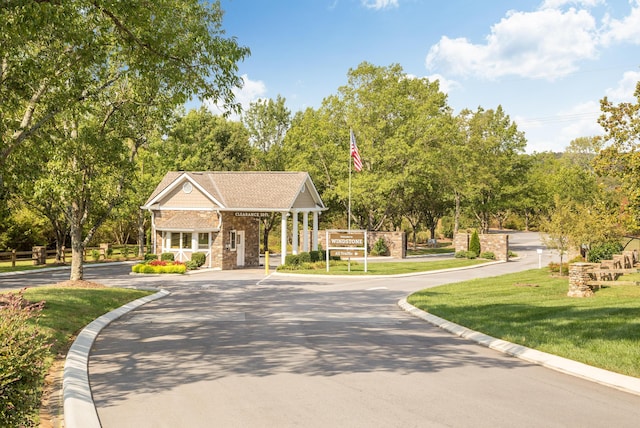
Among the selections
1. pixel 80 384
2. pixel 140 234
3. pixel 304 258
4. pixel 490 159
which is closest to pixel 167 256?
pixel 304 258

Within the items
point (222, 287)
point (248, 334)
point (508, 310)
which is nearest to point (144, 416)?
→ point (248, 334)

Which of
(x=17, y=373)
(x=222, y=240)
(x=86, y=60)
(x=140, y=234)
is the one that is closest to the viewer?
(x=17, y=373)

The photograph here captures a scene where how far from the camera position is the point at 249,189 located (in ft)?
125

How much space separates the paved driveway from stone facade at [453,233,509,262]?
3175 cm

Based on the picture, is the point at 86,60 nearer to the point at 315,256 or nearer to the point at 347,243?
the point at 347,243

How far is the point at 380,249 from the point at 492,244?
9.44m

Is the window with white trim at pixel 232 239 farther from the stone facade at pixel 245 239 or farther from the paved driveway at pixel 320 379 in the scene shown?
the paved driveway at pixel 320 379

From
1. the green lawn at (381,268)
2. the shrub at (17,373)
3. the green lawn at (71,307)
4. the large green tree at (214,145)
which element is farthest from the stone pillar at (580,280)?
the large green tree at (214,145)

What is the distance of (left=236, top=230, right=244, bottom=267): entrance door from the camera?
37.8 meters

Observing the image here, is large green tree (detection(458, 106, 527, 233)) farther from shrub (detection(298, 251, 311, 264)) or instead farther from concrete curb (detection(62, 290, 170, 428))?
concrete curb (detection(62, 290, 170, 428))

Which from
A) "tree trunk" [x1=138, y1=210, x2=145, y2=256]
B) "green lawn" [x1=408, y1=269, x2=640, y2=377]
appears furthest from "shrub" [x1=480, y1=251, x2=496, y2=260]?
"tree trunk" [x1=138, y1=210, x2=145, y2=256]

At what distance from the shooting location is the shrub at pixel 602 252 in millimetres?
28578

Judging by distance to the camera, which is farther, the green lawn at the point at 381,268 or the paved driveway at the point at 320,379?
the green lawn at the point at 381,268

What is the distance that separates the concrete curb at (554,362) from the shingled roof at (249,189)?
23176mm
